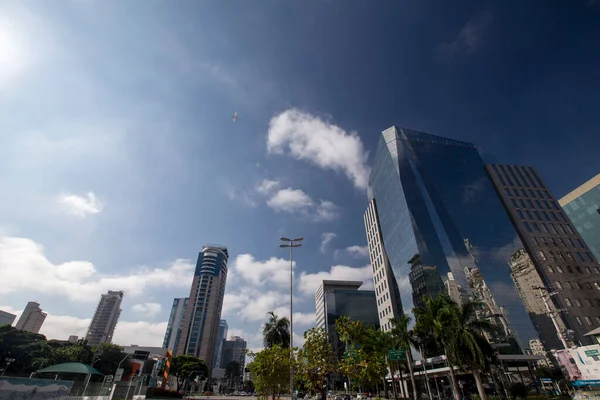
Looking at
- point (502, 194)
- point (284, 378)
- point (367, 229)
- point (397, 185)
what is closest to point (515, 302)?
point (502, 194)

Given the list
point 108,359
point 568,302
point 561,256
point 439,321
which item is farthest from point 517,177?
point 108,359

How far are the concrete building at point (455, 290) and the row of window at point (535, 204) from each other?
32504mm

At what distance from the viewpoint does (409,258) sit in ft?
230

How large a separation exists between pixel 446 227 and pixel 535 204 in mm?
31764

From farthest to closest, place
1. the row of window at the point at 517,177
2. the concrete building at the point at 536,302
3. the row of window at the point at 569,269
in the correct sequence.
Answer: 1. the row of window at the point at 517,177
2. the row of window at the point at 569,269
3. the concrete building at the point at 536,302

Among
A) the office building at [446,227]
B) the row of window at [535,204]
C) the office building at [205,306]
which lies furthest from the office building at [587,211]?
the office building at [205,306]

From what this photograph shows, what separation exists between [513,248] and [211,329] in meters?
150

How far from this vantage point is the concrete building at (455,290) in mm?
57344

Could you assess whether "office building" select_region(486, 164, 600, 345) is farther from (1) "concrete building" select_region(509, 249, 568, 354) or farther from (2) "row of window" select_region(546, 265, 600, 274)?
(1) "concrete building" select_region(509, 249, 568, 354)

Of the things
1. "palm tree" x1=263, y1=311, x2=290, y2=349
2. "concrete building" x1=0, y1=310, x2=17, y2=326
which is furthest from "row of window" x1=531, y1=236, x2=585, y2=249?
"concrete building" x1=0, y1=310, x2=17, y2=326

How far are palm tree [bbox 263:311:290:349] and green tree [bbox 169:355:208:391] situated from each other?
55.7 m

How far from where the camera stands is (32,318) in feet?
631

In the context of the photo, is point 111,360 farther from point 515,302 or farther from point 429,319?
point 515,302

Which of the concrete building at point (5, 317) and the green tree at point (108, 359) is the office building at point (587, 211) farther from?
the concrete building at point (5, 317)
